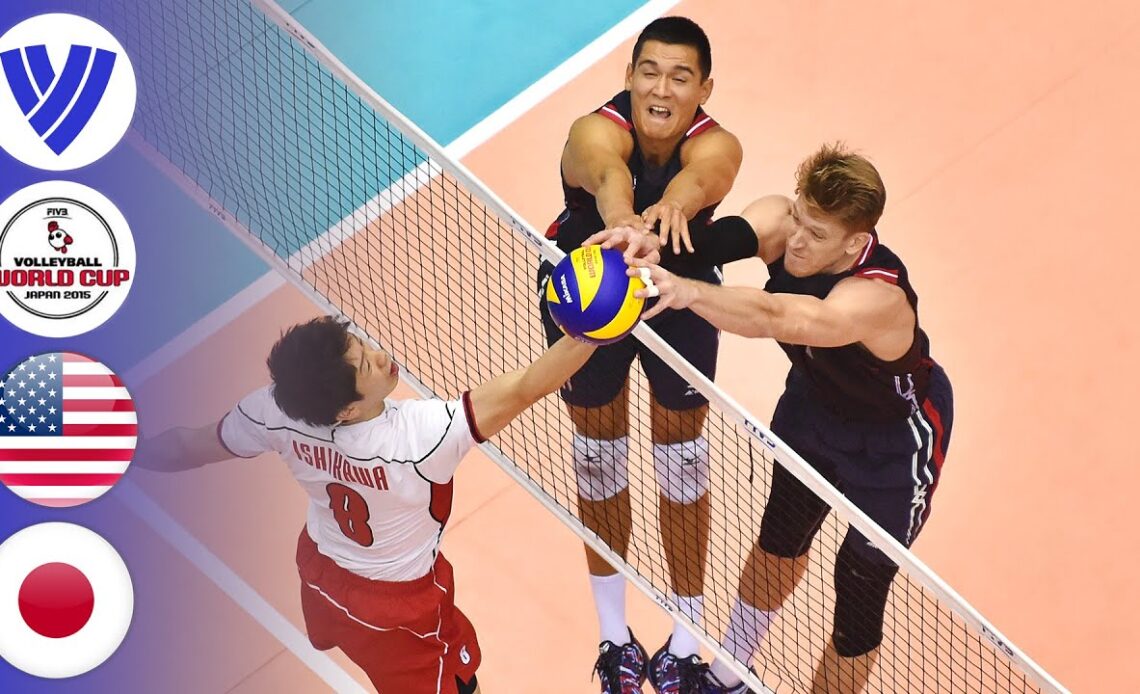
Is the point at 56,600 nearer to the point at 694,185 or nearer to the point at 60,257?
the point at 60,257

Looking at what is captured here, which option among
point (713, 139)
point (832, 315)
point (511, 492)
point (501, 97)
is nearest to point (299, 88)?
point (501, 97)

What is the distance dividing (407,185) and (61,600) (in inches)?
133

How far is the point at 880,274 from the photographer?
5.84 metres

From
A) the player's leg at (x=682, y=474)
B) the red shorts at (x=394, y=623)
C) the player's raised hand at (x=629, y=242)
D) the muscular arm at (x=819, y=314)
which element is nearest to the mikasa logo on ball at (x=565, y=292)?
the player's raised hand at (x=629, y=242)

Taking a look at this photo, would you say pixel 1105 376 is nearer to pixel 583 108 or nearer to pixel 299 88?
pixel 583 108

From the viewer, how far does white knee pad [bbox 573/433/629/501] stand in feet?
22.7

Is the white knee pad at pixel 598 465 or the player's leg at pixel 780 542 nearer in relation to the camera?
the player's leg at pixel 780 542

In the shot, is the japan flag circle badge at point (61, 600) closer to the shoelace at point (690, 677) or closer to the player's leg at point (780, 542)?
the shoelace at point (690, 677)

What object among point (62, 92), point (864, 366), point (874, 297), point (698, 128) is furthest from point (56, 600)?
point (874, 297)

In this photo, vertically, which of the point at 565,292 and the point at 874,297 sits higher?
the point at 874,297

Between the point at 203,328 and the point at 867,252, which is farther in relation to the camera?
the point at 203,328

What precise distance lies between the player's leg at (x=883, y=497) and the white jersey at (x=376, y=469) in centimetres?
165

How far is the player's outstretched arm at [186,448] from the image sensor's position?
6.44 metres

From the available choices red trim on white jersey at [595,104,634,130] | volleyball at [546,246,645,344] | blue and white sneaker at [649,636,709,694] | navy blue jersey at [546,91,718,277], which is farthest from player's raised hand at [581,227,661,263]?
blue and white sneaker at [649,636,709,694]
